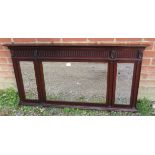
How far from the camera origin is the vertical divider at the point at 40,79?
3527 millimetres

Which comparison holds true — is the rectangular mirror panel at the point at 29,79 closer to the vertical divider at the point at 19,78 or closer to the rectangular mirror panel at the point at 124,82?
the vertical divider at the point at 19,78

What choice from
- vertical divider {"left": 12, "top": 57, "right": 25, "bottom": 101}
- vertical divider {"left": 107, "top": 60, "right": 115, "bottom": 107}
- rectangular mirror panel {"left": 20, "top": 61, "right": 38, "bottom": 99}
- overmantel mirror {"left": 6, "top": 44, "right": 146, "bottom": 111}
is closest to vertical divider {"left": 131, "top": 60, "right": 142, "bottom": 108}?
overmantel mirror {"left": 6, "top": 44, "right": 146, "bottom": 111}

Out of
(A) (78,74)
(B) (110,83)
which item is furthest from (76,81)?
(B) (110,83)

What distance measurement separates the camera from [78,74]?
355 centimetres

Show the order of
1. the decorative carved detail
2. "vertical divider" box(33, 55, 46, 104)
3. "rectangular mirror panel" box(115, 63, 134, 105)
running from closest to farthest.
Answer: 1. the decorative carved detail
2. "rectangular mirror panel" box(115, 63, 134, 105)
3. "vertical divider" box(33, 55, 46, 104)

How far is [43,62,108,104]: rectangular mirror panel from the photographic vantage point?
3480 mm

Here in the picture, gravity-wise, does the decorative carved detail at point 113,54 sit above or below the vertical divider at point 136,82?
above

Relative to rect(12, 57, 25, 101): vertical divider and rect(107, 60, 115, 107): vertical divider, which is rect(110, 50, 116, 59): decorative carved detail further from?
rect(12, 57, 25, 101): vertical divider

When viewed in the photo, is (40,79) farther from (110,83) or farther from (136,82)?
(136,82)

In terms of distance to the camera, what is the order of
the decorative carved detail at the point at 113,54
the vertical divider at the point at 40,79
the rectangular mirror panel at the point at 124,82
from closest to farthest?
the decorative carved detail at the point at 113,54 < the rectangular mirror panel at the point at 124,82 < the vertical divider at the point at 40,79

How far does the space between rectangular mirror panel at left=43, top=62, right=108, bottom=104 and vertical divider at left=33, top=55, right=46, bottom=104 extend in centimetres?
5

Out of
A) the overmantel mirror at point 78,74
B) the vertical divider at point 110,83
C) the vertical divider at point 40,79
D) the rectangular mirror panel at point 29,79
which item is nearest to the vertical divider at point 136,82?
the overmantel mirror at point 78,74

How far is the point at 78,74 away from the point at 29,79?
640 mm

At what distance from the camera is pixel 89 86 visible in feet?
11.9
